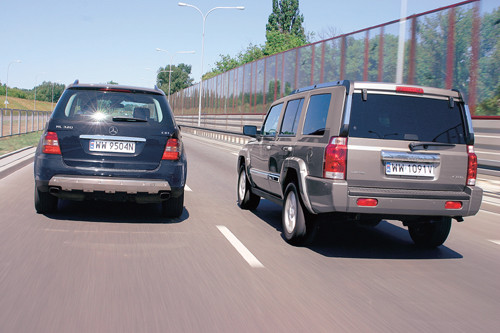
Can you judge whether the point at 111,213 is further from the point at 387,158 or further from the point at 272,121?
the point at 387,158

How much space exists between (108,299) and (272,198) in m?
3.87

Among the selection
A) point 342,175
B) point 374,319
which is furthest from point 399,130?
point 374,319

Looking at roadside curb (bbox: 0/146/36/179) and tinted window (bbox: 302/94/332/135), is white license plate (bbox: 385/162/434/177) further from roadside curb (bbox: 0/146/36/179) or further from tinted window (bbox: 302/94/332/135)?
roadside curb (bbox: 0/146/36/179)

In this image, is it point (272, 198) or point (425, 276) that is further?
point (272, 198)

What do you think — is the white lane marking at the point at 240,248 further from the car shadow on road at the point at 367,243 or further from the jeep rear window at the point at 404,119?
the jeep rear window at the point at 404,119

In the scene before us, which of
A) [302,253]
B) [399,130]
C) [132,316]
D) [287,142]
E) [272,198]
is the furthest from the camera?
[272,198]

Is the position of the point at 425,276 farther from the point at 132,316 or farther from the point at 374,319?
the point at 132,316

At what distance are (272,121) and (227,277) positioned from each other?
4.00 m

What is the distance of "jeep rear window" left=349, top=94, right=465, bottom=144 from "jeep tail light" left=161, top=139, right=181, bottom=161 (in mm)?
2516

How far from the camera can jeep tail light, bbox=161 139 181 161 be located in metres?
7.48

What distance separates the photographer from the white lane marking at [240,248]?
586cm

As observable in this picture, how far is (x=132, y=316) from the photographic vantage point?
13.4 ft

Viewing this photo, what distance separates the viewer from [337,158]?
19.4ft

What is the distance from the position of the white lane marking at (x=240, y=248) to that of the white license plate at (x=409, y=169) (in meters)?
1.60
